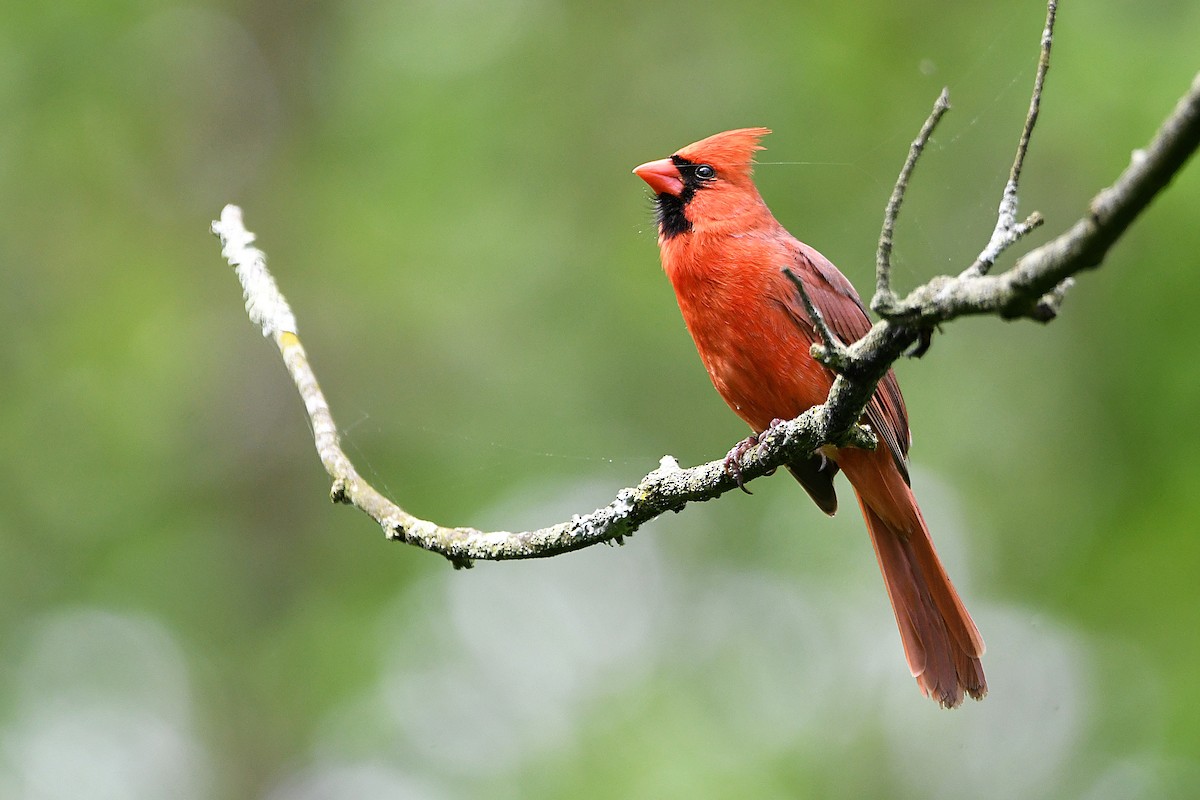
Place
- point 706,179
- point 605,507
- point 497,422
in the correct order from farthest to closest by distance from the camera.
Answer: point 497,422, point 706,179, point 605,507

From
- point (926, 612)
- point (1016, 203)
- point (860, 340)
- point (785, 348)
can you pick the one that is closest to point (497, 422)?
point (926, 612)

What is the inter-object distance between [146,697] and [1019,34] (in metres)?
5.66

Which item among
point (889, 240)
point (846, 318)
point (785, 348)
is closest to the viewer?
point (889, 240)

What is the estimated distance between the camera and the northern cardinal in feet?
9.98

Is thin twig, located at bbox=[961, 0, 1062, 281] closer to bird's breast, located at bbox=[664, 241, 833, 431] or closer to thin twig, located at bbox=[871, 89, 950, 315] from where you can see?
thin twig, located at bbox=[871, 89, 950, 315]

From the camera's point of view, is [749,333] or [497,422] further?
[497,422]

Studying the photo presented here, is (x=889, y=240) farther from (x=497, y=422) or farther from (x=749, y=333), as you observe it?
(x=497, y=422)

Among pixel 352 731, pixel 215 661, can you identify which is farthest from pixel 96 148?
pixel 352 731

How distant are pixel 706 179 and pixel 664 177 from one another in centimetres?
13

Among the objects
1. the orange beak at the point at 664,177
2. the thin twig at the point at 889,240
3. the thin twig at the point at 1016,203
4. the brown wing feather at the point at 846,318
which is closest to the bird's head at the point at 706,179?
the orange beak at the point at 664,177

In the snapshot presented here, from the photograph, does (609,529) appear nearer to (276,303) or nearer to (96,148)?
(276,303)

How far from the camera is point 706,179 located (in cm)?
355

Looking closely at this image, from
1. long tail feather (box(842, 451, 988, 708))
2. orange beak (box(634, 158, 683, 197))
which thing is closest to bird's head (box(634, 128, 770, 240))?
orange beak (box(634, 158, 683, 197))

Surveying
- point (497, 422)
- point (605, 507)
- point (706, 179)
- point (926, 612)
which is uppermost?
point (497, 422)
